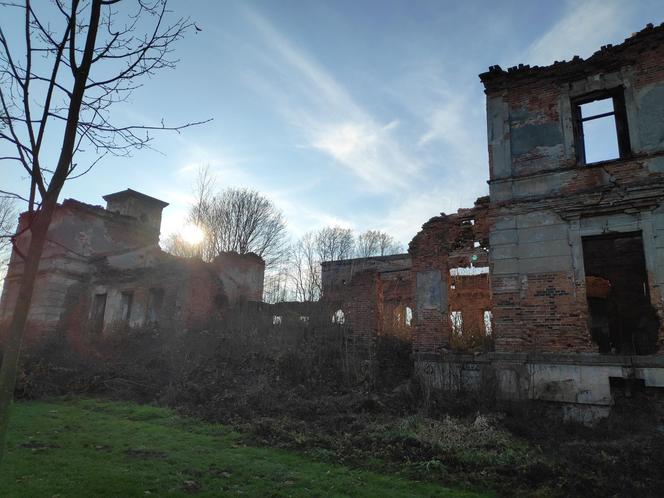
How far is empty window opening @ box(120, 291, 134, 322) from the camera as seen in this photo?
23094 mm

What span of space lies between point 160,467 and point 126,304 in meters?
18.0

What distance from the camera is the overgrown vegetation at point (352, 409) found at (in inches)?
282

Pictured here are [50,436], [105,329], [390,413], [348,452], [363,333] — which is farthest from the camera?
[105,329]

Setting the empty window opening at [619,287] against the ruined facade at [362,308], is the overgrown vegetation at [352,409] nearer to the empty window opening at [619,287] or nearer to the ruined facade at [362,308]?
the ruined facade at [362,308]

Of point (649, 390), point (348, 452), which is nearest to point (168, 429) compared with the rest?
point (348, 452)

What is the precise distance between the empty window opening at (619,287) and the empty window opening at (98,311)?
21.5 m

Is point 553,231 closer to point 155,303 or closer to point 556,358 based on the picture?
point 556,358

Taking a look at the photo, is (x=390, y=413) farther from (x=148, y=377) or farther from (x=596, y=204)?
(x=148, y=377)

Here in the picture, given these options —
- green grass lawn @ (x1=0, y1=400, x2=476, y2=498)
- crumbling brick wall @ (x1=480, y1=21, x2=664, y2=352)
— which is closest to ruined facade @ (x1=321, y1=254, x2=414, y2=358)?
crumbling brick wall @ (x1=480, y1=21, x2=664, y2=352)

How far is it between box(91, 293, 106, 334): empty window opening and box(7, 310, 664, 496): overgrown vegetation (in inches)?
125

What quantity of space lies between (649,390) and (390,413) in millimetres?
5480

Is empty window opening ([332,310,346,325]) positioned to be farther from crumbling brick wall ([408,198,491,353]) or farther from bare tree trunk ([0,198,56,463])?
bare tree trunk ([0,198,56,463])

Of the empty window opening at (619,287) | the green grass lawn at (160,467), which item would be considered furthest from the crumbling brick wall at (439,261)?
the green grass lawn at (160,467)

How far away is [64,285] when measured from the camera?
22719 mm
